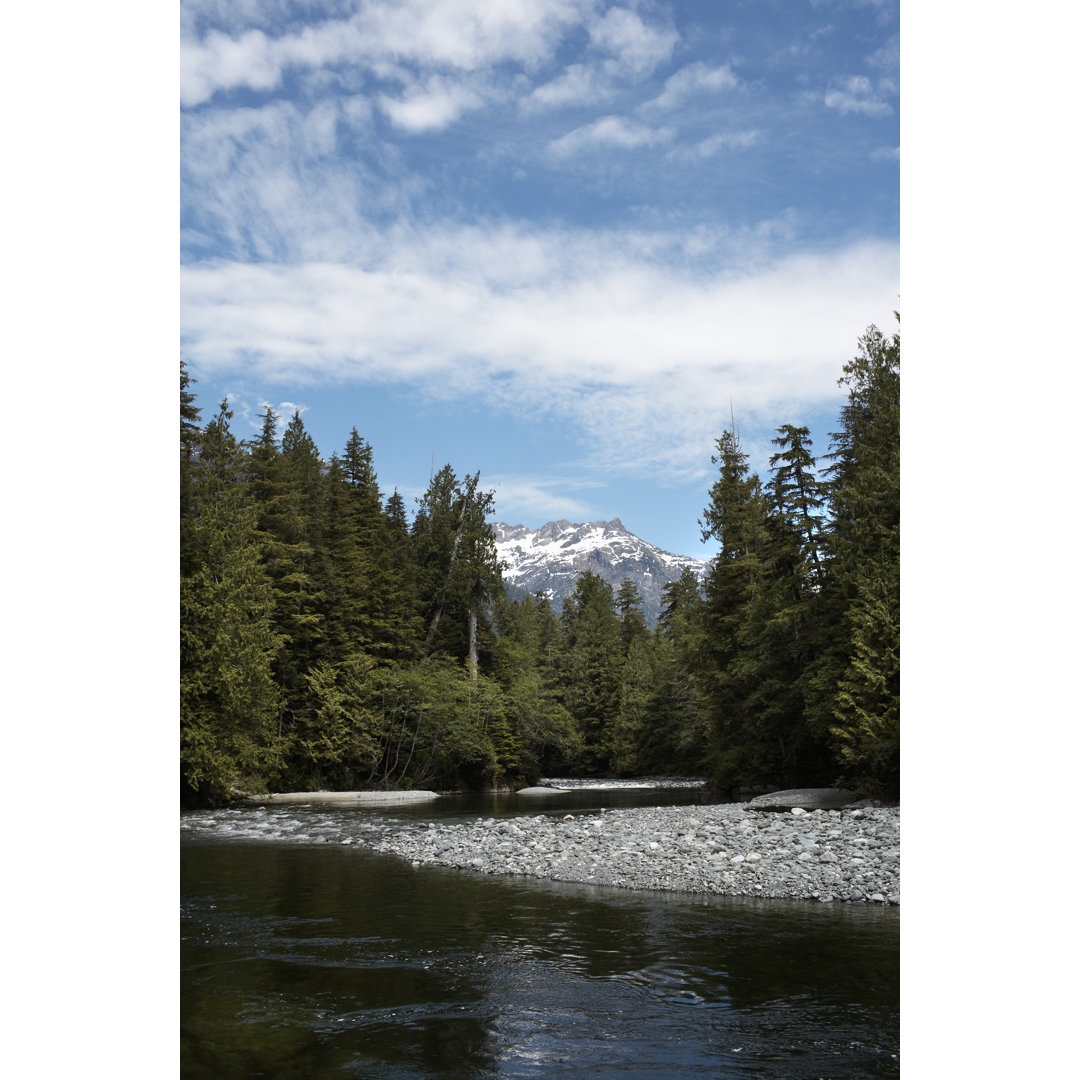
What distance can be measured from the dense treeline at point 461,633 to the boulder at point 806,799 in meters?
0.85

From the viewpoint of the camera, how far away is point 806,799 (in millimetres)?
24484

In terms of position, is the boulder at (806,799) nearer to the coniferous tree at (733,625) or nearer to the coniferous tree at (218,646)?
the coniferous tree at (733,625)

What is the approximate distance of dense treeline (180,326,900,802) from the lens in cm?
2414

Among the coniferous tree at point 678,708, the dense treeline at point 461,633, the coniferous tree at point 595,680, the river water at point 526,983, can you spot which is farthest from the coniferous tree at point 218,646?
the coniferous tree at point 595,680

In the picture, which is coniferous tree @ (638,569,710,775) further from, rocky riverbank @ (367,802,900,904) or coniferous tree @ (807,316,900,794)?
rocky riverbank @ (367,802,900,904)

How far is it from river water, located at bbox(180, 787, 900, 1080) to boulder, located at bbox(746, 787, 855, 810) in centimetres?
1298

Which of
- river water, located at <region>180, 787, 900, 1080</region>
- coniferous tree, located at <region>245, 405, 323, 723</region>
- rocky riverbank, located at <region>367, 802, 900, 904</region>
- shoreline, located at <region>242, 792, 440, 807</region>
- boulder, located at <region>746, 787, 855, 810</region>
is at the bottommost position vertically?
shoreline, located at <region>242, 792, 440, 807</region>

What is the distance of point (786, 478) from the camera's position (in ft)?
95.7

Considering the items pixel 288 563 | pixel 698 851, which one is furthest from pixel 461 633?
pixel 698 851

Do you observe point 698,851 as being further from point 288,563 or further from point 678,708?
point 678,708

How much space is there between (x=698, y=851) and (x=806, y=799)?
12.5 metres

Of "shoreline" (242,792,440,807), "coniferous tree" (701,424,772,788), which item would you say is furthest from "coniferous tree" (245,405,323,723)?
"coniferous tree" (701,424,772,788)

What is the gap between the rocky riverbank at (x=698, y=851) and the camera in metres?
11.4
